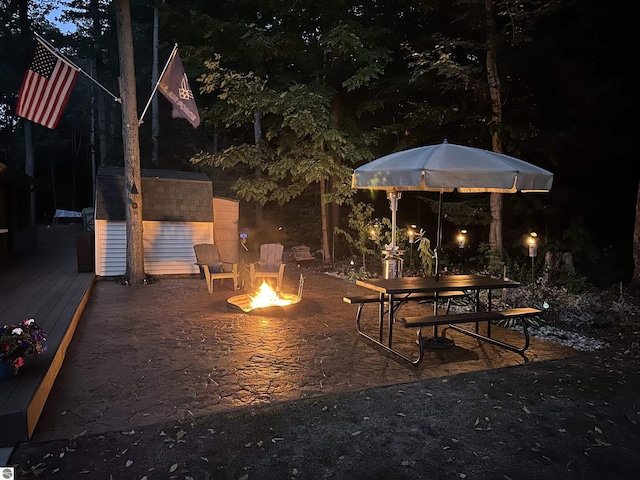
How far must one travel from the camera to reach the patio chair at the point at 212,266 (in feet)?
28.1

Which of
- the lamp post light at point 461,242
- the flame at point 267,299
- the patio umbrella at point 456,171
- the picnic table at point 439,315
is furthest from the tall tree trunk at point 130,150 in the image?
the lamp post light at point 461,242

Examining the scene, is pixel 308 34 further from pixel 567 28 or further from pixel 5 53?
pixel 5 53

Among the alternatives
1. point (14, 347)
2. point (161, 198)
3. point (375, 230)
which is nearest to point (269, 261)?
point (375, 230)

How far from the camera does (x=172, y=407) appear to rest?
345 centimetres

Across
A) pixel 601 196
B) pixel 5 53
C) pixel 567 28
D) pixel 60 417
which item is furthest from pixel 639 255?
pixel 5 53

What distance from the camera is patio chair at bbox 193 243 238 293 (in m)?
8.58

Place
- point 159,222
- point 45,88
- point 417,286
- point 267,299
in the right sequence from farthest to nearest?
1. point 159,222
2. point 45,88
3. point 267,299
4. point 417,286

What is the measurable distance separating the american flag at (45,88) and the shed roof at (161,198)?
9.82 ft

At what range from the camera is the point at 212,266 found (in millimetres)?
9078

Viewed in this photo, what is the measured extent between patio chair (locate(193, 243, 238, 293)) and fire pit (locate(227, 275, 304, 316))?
3.91 feet

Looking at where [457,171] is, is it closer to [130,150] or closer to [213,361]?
[213,361]

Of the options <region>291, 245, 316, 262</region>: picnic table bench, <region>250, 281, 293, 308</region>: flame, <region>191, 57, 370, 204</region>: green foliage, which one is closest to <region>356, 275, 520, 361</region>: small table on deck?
<region>250, 281, 293, 308</region>: flame

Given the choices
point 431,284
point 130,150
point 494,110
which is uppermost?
point 494,110

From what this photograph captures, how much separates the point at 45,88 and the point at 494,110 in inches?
328
